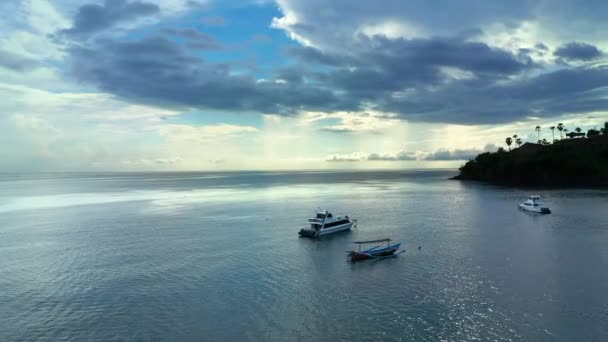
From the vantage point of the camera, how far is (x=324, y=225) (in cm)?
8106

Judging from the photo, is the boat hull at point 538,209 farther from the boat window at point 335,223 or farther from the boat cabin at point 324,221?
the boat window at point 335,223

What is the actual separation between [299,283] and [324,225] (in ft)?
112

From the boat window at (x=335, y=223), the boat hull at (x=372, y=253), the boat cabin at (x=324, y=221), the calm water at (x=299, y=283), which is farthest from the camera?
the boat window at (x=335, y=223)

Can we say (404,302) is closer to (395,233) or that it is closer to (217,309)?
(217,309)

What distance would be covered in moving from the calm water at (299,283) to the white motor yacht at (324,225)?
246 cm

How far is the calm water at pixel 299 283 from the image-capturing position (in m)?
34.3

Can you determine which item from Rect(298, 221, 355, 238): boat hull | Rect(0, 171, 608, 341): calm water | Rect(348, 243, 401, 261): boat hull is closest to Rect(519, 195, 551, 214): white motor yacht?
Rect(0, 171, 608, 341): calm water

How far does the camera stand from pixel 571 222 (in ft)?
286

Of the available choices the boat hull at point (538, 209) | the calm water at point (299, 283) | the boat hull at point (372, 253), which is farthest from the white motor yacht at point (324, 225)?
the boat hull at point (538, 209)

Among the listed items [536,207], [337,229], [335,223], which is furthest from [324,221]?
[536,207]

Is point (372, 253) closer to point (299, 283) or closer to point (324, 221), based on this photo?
point (299, 283)

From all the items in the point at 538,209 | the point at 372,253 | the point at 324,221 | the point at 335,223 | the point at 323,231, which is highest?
the point at 324,221

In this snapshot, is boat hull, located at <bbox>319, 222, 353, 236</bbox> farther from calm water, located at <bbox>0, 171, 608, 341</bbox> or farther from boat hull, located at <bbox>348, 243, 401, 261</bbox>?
boat hull, located at <bbox>348, 243, 401, 261</bbox>

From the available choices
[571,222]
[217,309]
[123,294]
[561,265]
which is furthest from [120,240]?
[571,222]
